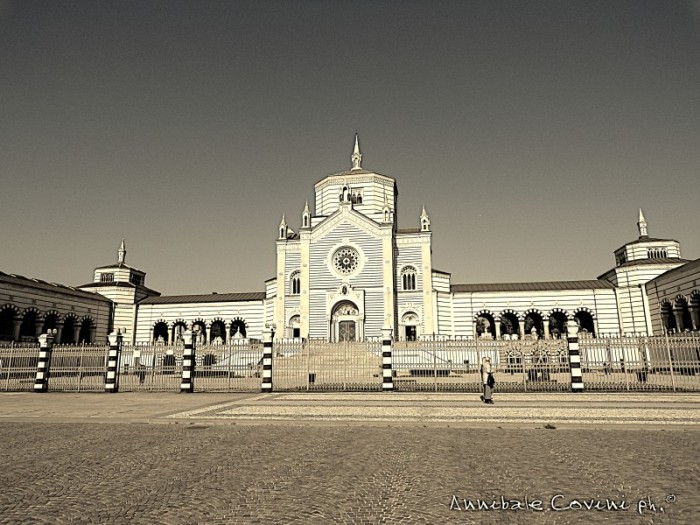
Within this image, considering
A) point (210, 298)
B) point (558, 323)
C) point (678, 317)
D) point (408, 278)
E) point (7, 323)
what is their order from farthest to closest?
point (558, 323) → point (210, 298) → point (408, 278) → point (7, 323) → point (678, 317)

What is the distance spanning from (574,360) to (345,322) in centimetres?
2490

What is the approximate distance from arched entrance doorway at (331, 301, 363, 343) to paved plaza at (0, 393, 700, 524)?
95.0 ft

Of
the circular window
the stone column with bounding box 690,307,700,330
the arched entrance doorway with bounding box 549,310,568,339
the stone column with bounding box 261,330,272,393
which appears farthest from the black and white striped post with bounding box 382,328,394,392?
the stone column with bounding box 690,307,700,330

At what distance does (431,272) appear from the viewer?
42438mm

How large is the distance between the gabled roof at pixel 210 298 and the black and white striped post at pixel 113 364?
2729 centimetres

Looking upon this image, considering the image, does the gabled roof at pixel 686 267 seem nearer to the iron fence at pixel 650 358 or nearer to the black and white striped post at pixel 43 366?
the iron fence at pixel 650 358

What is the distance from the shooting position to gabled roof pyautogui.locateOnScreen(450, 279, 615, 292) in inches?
1688

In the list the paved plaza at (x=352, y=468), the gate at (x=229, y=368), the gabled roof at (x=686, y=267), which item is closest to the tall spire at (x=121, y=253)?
the gate at (x=229, y=368)

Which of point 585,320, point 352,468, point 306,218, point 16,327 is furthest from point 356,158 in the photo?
point 352,468

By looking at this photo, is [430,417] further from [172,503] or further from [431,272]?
[431,272]

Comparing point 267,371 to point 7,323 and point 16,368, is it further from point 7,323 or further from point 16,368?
point 7,323

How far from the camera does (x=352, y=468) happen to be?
5.67 metres

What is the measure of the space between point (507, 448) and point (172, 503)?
183 inches

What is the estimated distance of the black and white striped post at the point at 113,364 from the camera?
18.7 meters
